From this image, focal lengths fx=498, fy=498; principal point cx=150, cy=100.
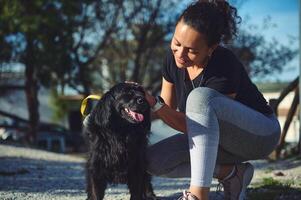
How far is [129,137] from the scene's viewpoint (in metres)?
3.86

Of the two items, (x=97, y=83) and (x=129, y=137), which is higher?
(x=129, y=137)

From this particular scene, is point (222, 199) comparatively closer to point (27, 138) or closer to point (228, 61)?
point (228, 61)

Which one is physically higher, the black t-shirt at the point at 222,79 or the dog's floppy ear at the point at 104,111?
the black t-shirt at the point at 222,79

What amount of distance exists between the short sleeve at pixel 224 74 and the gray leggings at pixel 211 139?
0.12m

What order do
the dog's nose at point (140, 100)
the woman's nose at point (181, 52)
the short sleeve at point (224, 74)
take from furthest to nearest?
the dog's nose at point (140, 100) < the short sleeve at point (224, 74) < the woman's nose at point (181, 52)

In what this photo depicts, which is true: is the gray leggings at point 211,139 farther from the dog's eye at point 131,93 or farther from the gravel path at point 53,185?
the gravel path at point 53,185

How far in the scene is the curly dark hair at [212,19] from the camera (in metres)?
3.26

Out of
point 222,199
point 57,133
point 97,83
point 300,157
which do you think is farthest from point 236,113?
point 57,133

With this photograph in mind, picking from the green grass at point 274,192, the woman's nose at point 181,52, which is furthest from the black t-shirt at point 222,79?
the green grass at point 274,192

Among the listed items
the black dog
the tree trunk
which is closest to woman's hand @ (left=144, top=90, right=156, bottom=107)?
the black dog

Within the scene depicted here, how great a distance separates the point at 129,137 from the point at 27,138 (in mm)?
16529

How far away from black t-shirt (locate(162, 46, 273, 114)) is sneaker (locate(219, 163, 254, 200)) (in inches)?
18.3

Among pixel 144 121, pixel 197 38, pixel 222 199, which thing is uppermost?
pixel 197 38

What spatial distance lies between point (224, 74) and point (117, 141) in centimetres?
98
